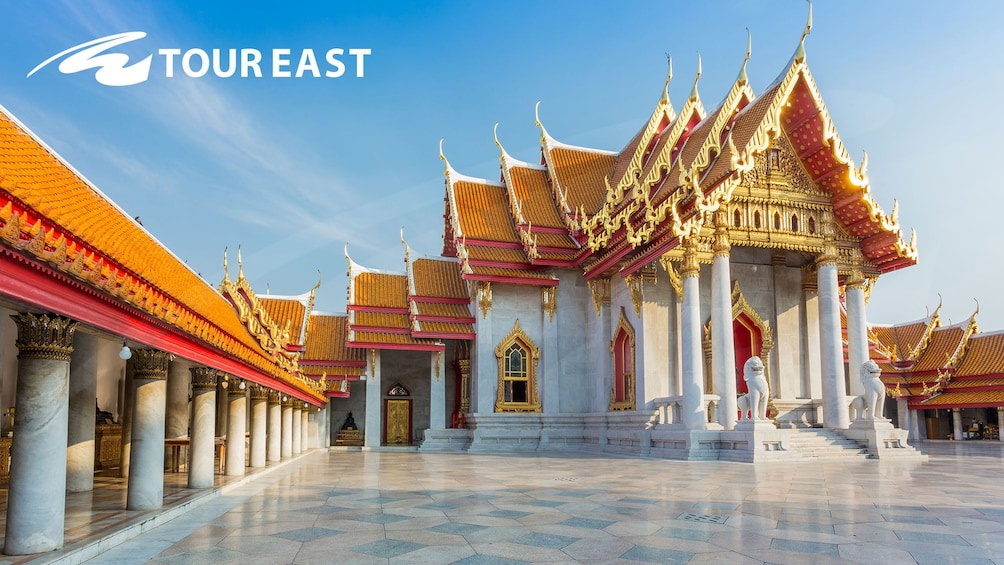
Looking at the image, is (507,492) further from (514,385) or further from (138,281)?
(514,385)

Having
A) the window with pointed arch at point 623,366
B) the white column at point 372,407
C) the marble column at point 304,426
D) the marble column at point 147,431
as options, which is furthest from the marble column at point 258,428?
the window with pointed arch at point 623,366

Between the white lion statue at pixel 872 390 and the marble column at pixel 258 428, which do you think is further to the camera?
the white lion statue at pixel 872 390

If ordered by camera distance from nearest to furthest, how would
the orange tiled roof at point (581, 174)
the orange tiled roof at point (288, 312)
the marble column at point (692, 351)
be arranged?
1. the marble column at point (692, 351)
2. the orange tiled roof at point (581, 174)
3. the orange tiled roof at point (288, 312)

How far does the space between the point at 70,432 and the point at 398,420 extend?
55.2ft

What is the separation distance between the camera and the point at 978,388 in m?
29.3

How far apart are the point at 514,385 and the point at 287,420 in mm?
6853

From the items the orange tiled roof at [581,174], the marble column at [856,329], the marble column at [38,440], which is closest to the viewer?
the marble column at [38,440]

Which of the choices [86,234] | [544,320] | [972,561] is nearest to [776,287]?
[544,320]

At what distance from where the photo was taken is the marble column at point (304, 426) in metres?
21.9

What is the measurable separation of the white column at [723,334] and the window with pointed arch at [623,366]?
9.86 ft

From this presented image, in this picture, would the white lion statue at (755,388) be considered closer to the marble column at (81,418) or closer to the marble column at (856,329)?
the marble column at (856,329)

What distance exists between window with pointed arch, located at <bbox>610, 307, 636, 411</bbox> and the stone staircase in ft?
15.0

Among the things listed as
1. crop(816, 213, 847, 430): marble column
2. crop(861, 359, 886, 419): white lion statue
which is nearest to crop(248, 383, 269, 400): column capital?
crop(861, 359, 886, 419): white lion statue

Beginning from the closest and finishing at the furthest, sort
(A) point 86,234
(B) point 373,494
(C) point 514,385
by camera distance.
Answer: (A) point 86,234, (B) point 373,494, (C) point 514,385
